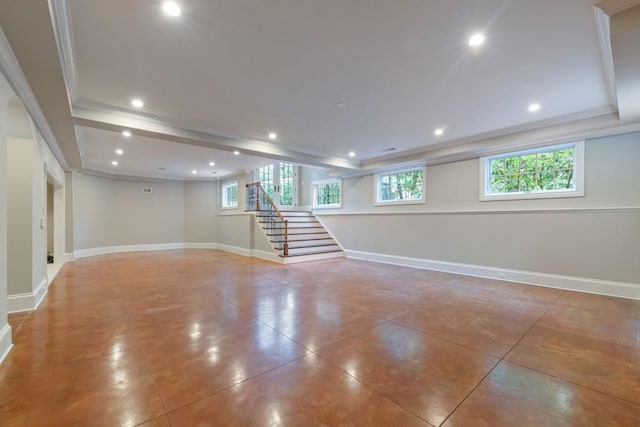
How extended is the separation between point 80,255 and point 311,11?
384 inches

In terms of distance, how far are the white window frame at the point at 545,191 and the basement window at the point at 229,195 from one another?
A: 302 inches

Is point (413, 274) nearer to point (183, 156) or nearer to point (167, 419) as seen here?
point (167, 419)

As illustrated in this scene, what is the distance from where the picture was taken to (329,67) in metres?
2.88

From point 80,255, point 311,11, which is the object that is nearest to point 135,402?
point 311,11

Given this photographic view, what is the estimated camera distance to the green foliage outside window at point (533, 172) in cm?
471

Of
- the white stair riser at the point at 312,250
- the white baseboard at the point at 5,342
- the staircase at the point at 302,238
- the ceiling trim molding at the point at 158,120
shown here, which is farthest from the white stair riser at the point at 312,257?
the white baseboard at the point at 5,342

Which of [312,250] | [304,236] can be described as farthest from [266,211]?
[312,250]

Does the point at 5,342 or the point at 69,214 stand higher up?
the point at 69,214

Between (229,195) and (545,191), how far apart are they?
9.18 meters

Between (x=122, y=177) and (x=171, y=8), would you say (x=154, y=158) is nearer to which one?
(x=122, y=177)

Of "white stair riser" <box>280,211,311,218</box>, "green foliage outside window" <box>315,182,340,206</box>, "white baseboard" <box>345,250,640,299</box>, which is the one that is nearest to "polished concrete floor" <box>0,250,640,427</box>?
"white baseboard" <box>345,250,640,299</box>

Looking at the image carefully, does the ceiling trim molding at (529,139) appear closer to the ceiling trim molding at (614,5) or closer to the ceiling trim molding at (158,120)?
the ceiling trim molding at (614,5)

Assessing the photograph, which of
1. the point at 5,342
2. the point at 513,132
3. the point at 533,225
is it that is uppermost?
the point at 513,132

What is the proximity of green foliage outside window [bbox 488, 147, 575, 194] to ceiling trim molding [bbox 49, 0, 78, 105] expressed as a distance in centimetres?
646
